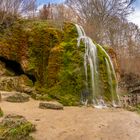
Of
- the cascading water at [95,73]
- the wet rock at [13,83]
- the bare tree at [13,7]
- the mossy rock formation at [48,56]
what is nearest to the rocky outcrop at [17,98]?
the mossy rock formation at [48,56]

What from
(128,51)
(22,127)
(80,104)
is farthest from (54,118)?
(128,51)

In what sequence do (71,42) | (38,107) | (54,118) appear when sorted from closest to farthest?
(54,118) → (38,107) → (71,42)

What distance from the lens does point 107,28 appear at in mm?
29922

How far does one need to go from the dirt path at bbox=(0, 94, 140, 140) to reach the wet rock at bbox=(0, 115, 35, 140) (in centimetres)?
25

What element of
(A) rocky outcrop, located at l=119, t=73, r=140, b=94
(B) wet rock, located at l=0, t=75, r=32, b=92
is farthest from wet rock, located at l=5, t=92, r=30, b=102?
(A) rocky outcrop, located at l=119, t=73, r=140, b=94

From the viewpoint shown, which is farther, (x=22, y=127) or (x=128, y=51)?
(x=128, y=51)

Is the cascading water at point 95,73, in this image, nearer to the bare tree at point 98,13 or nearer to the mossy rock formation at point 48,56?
the mossy rock formation at point 48,56

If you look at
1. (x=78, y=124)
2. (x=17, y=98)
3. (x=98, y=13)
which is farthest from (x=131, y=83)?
(x=78, y=124)

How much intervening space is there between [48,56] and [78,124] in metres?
6.49

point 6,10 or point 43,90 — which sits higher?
point 6,10

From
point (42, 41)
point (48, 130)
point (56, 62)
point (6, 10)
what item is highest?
point (6, 10)

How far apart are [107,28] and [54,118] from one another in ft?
68.8

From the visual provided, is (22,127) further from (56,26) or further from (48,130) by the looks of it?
(56,26)

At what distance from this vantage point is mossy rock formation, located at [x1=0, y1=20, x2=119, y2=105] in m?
Result: 14.1
